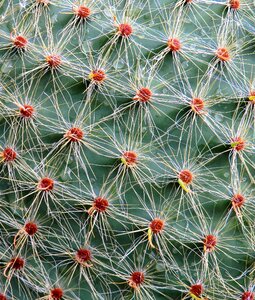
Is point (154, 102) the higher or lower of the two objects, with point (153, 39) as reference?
lower

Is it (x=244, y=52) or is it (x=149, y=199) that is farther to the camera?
(x=244, y=52)

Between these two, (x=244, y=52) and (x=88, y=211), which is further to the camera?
(x=244, y=52)

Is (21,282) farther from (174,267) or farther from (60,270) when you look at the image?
(174,267)

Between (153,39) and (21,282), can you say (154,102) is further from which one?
(21,282)

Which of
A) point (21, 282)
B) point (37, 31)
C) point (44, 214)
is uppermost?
point (37, 31)

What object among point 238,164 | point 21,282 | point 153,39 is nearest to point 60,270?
point 21,282

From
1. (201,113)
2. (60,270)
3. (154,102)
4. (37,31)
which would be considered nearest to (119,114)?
(154,102)
